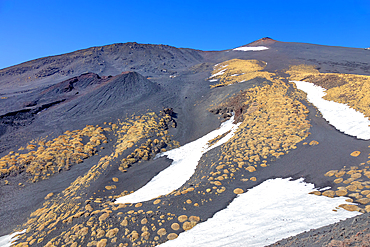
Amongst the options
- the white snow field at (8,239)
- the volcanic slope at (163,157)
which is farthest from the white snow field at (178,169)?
the white snow field at (8,239)

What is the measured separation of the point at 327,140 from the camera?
14234 millimetres

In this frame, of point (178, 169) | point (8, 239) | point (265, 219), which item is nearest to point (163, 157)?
point (178, 169)

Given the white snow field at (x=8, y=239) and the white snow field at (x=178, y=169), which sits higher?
the white snow field at (x=178, y=169)

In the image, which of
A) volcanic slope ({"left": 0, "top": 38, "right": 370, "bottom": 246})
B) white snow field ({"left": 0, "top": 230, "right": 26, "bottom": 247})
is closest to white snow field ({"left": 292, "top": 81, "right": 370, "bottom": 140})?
volcanic slope ({"left": 0, "top": 38, "right": 370, "bottom": 246})

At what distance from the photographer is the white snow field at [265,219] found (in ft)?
23.5

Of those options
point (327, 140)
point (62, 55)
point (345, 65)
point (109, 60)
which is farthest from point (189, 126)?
point (62, 55)

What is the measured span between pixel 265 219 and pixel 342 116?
15.4 meters

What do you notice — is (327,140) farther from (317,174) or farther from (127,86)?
(127,86)

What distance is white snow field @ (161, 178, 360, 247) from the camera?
7.16m

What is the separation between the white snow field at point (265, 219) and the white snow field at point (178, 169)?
4984mm

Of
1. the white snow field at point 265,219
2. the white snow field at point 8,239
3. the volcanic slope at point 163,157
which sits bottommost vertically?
the white snow field at point 8,239

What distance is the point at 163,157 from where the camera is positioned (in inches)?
749

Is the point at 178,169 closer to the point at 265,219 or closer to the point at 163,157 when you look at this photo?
the point at 163,157

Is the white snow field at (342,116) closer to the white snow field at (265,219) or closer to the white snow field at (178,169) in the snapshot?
the white snow field at (265,219)
